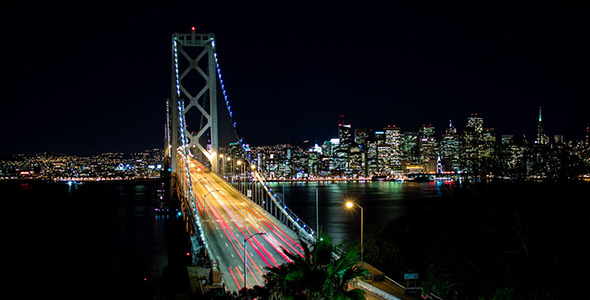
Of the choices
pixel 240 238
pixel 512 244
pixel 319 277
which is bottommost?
pixel 240 238

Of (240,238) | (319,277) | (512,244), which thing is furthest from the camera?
(240,238)

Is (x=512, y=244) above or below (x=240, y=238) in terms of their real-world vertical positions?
above

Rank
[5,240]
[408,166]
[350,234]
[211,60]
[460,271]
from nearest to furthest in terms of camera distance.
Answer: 1. [460,271]
2. [5,240]
3. [350,234]
4. [211,60]
5. [408,166]

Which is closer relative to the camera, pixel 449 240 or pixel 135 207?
pixel 449 240

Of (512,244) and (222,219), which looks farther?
(222,219)

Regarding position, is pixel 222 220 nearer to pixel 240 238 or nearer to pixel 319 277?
pixel 240 238

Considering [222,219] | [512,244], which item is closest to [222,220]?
[222,219]

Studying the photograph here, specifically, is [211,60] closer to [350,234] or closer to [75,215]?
[350,234]

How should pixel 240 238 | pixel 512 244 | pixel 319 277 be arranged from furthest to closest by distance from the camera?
pixel 240 238 → pixel 512 244 → pixel 319 277

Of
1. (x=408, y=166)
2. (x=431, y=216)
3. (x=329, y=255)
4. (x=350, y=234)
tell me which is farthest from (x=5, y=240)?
(x=408, y=166)
